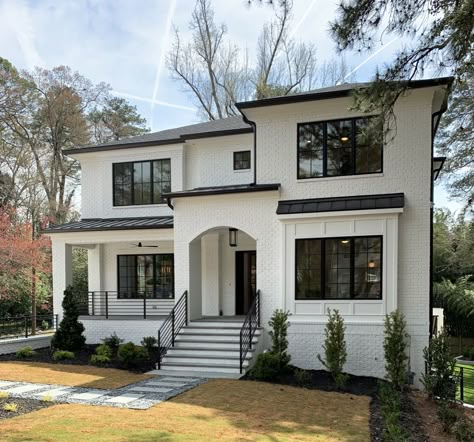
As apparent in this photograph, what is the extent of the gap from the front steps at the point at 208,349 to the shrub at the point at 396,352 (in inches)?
130

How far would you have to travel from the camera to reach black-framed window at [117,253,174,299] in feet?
53.4

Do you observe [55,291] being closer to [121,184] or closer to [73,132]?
[121,184]

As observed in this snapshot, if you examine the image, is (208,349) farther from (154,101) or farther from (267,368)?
(154,101)

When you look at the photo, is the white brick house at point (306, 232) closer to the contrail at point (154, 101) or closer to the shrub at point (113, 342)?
the shrub at point (113, 342)

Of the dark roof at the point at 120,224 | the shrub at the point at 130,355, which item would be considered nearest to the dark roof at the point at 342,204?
the dark roof at the point at 120,224

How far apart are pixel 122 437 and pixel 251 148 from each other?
10615 mm

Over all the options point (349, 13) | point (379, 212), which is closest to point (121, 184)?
point (379, 212)

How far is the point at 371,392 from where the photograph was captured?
9.66m

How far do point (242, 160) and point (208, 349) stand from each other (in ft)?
21.3

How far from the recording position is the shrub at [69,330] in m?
13.6

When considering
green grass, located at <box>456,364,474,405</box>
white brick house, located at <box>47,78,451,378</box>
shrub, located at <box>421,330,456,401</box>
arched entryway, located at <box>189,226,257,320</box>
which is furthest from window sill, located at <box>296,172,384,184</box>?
green grass, located at <box>456,364,474,405</box>

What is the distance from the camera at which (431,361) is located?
9898 mm

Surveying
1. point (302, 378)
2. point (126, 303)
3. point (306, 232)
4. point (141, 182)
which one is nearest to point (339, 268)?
point (306, 232)

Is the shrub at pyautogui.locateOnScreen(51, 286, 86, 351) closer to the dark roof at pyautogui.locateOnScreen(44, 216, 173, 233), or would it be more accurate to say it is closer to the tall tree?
the dark roof at pyautogui.locateOnScreen(44, 216, 173, 233)
